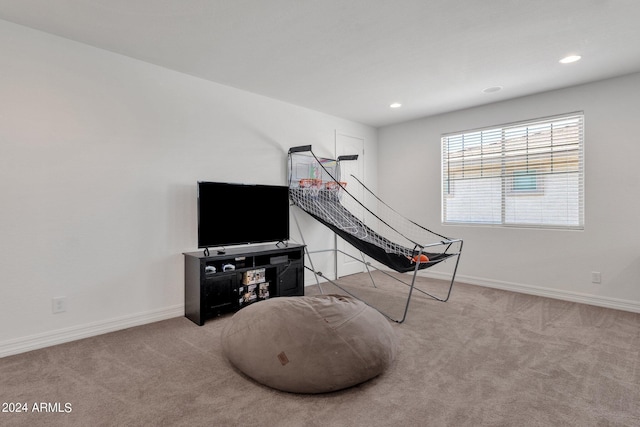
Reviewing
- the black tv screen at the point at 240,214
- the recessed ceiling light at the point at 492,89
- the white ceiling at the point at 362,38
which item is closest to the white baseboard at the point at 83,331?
the black tv screen at the point at 240,214

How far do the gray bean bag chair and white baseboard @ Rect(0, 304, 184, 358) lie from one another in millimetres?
1205

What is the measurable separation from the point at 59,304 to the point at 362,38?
10.5 ft

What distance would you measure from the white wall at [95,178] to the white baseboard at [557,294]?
3.53m

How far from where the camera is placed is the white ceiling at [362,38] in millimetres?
2191

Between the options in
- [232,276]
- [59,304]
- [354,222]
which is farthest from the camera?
[354,222]

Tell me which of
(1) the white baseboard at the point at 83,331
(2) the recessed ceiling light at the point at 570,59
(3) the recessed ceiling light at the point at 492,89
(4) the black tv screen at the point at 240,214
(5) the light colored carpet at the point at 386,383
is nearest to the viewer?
(5) the light colored carpet at the point at 386,383

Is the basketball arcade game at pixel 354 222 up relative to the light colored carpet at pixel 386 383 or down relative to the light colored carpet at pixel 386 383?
up

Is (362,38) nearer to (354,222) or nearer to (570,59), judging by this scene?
(570,59)

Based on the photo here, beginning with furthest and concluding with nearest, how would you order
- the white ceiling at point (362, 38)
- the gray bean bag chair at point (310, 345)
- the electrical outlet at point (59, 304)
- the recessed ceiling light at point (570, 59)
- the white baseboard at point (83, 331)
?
1. the recessed ceiling light at point (570, 59)
2. the electrical outlet at point (59, 304)
3. the white baseboard at point (83, 331)
4. the white ceiling at point (362, 38)
5. the gray bean bag chair at point (310, 345)

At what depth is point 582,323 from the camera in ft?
9.72

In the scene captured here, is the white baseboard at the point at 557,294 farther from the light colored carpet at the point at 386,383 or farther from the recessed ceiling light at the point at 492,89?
the recessed ceiling light at the point at 492,89

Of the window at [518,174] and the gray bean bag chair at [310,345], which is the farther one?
the window at [518,174]

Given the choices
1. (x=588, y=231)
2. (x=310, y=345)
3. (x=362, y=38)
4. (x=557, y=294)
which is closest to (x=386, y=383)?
(x=310, y=345)

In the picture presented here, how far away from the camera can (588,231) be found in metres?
3.60
